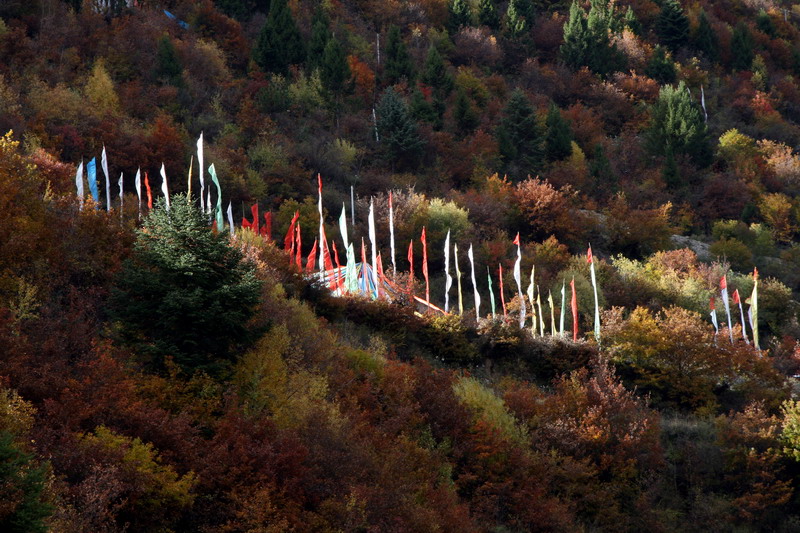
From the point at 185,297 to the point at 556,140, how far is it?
46.2 metres

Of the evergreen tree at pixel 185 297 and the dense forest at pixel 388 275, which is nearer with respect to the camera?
the dense forest at pixel 388 275

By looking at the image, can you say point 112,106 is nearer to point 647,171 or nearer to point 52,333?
point 52,333

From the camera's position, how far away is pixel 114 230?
28.3m

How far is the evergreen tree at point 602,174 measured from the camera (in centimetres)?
6372

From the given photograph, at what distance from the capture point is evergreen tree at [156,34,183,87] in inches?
2236

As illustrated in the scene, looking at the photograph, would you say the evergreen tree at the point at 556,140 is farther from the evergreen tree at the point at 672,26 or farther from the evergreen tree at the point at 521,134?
the evergreen tree at the point at 672,26

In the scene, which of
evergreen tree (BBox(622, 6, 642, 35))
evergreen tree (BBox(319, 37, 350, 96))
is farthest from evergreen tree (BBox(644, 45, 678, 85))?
evergreen tree (BBox(319, 37, 350, 96))

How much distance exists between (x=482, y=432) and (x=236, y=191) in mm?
24930

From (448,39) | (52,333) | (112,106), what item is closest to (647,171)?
(448,39)

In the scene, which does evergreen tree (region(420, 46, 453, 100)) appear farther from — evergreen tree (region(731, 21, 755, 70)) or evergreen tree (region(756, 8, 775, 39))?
evergreen tree (region(756, 8, 775, 39))

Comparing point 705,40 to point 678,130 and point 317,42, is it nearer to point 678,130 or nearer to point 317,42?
point 678,130

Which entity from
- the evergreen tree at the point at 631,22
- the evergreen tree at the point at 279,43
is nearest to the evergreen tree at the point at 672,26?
the evergreen tree at the point at 631,22

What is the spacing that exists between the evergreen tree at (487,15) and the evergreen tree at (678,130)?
18.9 meters

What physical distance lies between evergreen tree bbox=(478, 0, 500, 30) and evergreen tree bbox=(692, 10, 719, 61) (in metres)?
20.5
